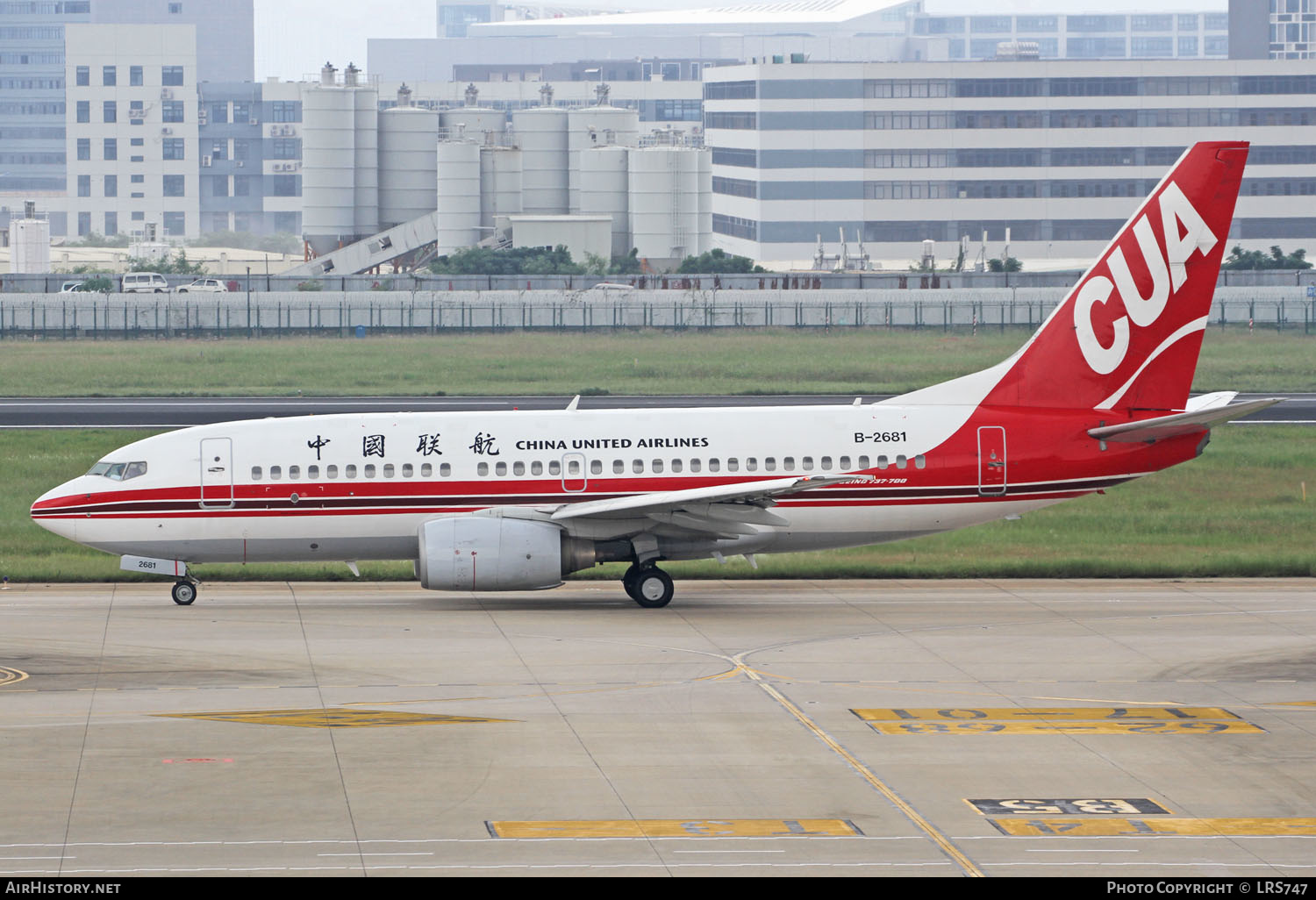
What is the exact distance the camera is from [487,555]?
33.1 metres

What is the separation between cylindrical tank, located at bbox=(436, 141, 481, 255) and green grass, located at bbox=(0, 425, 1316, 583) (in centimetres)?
8642

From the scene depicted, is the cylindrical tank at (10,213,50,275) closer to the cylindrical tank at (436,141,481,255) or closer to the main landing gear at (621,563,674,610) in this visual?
the cylindrical tank at (436,141,481,255)

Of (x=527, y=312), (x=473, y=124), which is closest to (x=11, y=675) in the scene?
(x=527, y=312)

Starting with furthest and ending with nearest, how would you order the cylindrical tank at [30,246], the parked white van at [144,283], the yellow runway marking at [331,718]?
the cylindrical tank at [30,246] → the parked white van at [144,283] → the yellow runway marking at [331,718]

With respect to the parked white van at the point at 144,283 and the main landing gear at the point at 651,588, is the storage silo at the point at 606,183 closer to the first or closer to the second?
the parked white van at the point at 144,283

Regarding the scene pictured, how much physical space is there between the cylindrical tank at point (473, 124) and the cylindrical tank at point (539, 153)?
13.2ft

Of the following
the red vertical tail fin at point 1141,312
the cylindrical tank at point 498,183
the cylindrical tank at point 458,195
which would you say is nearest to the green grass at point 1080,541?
the red vertical tail fin at point 1141,312

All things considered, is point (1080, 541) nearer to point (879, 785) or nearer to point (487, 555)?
point (487, 555)

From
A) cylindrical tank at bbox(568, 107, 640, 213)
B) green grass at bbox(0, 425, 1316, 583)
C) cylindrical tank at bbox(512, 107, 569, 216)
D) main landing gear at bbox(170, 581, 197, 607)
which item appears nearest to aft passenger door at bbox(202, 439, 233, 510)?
main landing gear at bbox(170, 581, 197, 607)

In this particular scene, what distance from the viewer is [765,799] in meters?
20.5

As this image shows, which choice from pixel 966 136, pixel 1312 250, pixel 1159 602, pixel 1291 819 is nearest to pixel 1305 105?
pixel 1312 250

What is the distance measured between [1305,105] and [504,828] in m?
152

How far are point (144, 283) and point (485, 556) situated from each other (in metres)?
96.0

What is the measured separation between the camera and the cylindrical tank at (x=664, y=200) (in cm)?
13962
